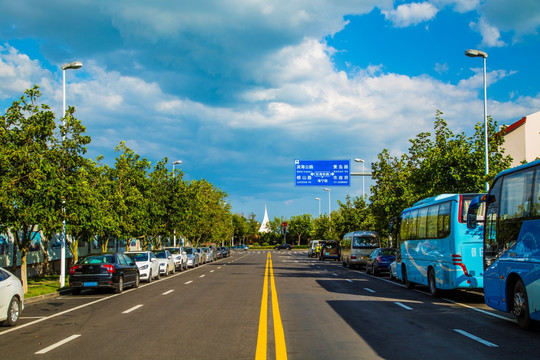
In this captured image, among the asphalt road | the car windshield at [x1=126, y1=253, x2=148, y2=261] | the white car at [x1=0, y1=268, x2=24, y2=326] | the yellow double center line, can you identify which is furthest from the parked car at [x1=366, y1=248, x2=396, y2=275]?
the white car at [x1=0, y1=268, x2=24, y2=326]

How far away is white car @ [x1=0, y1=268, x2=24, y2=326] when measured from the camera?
1116cm

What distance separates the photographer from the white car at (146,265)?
2552cm

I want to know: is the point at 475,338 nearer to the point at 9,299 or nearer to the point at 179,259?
the point at 9,299

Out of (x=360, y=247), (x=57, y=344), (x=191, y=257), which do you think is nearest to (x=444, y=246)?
(x=57, y=344)

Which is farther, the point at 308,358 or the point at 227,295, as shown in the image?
the point at 227,295

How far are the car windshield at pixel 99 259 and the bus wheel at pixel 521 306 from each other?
14314mm

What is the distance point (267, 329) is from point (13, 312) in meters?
5.70

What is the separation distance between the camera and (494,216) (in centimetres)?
1254

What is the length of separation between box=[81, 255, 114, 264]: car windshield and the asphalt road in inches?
93.6

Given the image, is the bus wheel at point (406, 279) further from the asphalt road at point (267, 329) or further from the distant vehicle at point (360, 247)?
the distant vehicle at point (360, 247)

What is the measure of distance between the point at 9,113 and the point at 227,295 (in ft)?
33.3

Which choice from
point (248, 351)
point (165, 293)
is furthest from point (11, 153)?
point (248, 351)

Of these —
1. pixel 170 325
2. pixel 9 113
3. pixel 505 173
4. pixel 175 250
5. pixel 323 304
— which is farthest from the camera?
pixel 175 250

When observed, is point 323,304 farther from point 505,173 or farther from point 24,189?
point 24,189
